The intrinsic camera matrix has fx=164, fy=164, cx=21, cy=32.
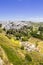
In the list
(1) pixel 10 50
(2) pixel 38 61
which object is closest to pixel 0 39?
(1) pixel 10 50

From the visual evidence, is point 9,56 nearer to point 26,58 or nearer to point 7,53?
point 7,53

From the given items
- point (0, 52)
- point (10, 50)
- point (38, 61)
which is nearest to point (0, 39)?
point (10, 50)

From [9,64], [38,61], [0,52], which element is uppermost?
[0,52]

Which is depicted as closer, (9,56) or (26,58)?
(9,56)

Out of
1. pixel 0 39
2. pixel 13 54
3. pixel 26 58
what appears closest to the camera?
pixel 13 54

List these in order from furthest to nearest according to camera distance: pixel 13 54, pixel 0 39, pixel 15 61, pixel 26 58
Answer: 1. pixel 0 39
2. pixel 26 58
3. pixel 13 54
4. pixel 15 61

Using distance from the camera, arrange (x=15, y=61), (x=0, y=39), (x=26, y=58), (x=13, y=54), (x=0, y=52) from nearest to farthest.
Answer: (x=0, y=52), (x=15, y=61), (x=13, y=54), (x=26, y=58), (x=0, y=39)

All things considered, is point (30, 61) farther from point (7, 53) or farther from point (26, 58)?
point (7, 53)

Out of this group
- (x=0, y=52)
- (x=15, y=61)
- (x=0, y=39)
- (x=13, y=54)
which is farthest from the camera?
(x=0, y=39)

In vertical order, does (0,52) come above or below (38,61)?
above
